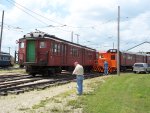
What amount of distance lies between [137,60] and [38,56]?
36346 millimetres

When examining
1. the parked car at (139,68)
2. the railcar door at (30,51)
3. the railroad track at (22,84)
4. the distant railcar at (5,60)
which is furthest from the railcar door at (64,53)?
the distant railcar at (5,60)

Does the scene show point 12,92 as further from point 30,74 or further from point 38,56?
point 30,74

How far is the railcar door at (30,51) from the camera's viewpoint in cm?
3231

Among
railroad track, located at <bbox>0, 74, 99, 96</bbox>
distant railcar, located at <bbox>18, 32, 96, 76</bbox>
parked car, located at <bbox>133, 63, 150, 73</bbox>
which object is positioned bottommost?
railroad track, located at <bbox>0, 74, 99, 96</bbox>

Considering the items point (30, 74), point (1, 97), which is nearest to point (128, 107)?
point (1, 97)

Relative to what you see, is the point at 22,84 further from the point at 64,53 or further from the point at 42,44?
the point at 64,53

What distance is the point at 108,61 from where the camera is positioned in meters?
49.2

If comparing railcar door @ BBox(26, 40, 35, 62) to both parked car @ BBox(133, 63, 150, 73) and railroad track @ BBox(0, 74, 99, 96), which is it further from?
parked car @ BBox(133, 63, 150, 73)

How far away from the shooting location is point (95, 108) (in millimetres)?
13664

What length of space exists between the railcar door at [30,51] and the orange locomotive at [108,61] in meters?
18.4

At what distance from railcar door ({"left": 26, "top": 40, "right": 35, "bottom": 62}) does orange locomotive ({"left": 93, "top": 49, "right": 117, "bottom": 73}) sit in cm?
1838

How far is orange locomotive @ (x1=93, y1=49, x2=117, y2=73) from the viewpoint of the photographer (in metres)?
49.2

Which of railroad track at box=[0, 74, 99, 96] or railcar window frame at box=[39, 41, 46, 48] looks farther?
railcar window frame at box=[39, 41, 46, 48]

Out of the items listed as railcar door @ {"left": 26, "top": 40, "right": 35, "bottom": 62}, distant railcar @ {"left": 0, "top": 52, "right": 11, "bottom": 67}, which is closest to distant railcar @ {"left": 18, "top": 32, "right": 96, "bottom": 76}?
railcar door @ {"left": 26, "top": 40, "right": 35, "bottom": 62}
